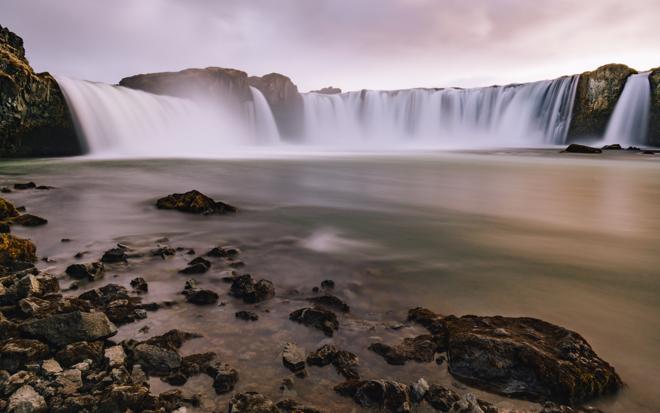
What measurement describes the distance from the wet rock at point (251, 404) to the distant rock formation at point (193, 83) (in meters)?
44.5

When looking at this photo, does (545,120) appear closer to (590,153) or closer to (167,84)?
(590,153)

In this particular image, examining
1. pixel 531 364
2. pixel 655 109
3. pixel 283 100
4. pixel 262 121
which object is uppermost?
pixel 283 100

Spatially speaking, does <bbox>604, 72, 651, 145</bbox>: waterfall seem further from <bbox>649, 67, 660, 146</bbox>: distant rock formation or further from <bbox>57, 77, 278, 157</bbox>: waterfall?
<bbox>57, 77, 278, 157</bbox>: waterfall

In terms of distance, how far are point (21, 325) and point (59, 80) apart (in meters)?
23.3

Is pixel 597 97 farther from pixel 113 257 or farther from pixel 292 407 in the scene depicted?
pixel 292 407

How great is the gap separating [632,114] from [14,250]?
45.8m

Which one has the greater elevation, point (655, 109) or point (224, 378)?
point (655, 109)

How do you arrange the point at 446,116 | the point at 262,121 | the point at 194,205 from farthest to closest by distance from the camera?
the point at 446,116 → the point at 262,121 → the point at 194,205

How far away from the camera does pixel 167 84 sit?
140ft

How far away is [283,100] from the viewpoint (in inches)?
1971

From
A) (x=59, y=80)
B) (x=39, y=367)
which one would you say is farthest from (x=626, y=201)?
(x=59, y=80)

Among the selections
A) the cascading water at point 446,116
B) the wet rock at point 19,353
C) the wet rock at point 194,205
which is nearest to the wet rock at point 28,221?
the wet rock at point 194,205

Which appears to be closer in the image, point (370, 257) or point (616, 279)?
point (616, 279)

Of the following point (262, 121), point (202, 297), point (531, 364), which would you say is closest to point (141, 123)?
point (262, 121)
